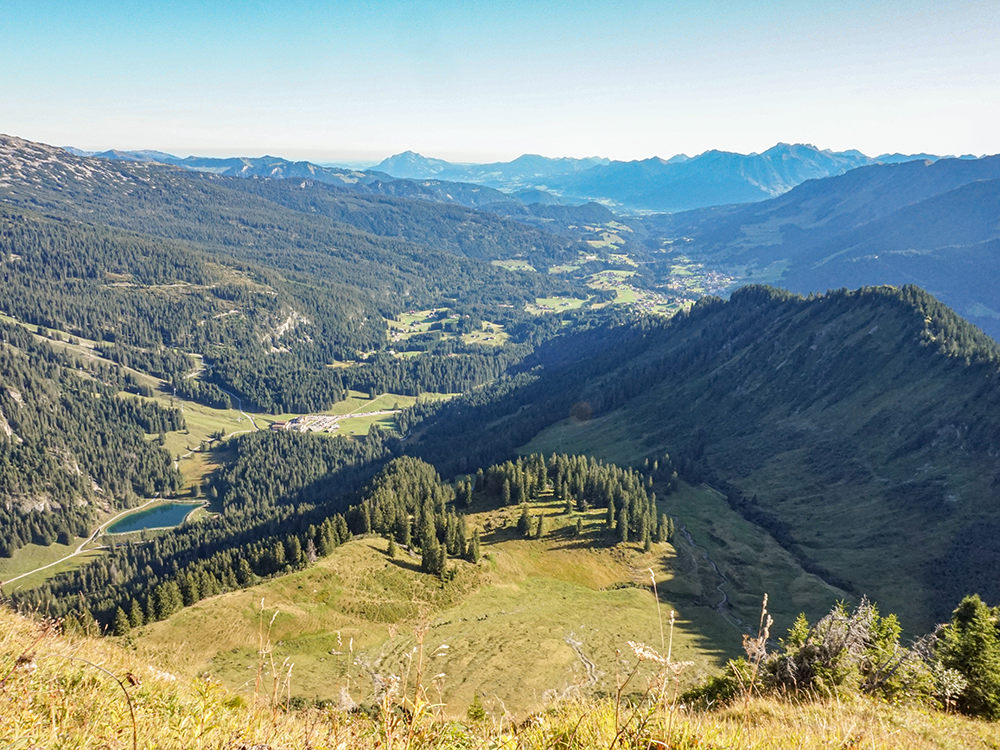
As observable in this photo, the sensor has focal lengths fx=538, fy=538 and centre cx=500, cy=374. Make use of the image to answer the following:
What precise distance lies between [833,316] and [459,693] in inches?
7719

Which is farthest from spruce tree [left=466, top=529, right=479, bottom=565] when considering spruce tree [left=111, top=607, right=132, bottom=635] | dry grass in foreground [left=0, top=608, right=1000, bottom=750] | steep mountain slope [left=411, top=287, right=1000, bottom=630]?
dry grass in foreground [left=0, top=608, right=1000, bottom=750]

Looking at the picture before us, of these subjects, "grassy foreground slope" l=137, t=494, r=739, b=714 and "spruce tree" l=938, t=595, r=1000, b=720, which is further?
"grassy foreground slope" l=137, t=494, r=739, b=714

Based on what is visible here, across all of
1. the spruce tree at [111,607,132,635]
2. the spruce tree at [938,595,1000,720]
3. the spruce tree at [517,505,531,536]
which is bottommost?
the spruce tree at [517,505,531,536]

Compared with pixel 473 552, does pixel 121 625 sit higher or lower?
higher

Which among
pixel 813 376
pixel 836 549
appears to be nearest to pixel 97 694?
pixel 836 549

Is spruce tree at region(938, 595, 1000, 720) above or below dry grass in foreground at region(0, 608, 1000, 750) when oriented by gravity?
below

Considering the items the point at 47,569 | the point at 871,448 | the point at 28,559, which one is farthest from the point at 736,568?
the point at 28,559

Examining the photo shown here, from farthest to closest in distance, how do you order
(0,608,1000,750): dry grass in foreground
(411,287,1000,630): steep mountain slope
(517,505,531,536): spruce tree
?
(517,505,531,536): spruce tree
(411,287,1000,630): steep mountain slope
(0,608,1000,750): dry grass in foreground

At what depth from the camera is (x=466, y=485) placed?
4759 inches

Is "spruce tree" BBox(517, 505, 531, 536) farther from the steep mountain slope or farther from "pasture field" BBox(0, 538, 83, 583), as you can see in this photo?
"pasture field" BBox(0, 538, 83, 583)

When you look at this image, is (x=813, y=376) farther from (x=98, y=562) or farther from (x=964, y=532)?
(x=98, y=562)

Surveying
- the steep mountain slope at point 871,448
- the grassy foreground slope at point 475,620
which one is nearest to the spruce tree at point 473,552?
the grassy foreground slope at point 475,620

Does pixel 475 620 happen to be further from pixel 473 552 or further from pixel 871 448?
pixel 871 448

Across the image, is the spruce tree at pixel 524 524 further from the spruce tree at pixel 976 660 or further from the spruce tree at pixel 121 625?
the spruce tree at pixel 976 660
